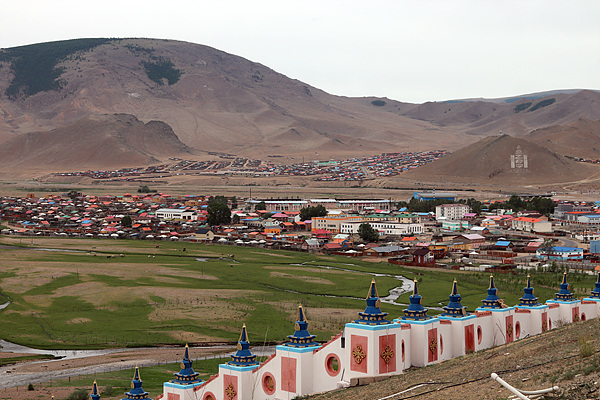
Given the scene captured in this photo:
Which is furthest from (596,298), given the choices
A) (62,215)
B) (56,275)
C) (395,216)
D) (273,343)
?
(62,215)

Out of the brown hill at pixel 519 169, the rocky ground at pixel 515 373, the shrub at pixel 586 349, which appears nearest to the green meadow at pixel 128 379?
the rocky ground at pixel 515 373

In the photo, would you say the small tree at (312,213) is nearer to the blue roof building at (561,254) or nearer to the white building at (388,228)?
the white building at (388,228)

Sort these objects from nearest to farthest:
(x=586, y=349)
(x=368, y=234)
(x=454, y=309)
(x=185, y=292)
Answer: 1. (x=586, y=349)
2. (x=454, y=309)
3. (x=185, y=292)
4. (x=368, y=234)

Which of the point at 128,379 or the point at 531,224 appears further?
the point at 531,224

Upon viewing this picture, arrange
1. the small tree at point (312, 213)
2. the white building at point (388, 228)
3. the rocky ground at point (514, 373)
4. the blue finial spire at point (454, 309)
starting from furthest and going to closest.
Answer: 1. the small tree at point (312, 213)
2. the white building at point (388, 228)
3. the blue finial spire at point (454, 309)
4. the rocky ground at point (514, 373)

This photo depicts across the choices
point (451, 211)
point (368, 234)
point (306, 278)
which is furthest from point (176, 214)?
point (306, 278)

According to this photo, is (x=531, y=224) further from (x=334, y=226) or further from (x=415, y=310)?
(x=415, y=310)
